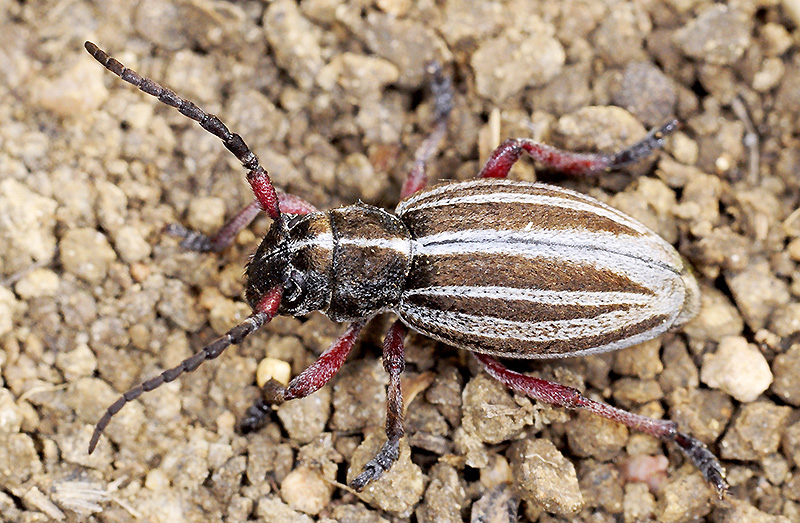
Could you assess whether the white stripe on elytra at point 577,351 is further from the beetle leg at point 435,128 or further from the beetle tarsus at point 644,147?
the beetle tarsus at point 644,147

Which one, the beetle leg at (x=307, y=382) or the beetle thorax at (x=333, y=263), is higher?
the beetle thorax at (x=333, y=263)

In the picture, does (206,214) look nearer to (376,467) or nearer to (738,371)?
(376,467)

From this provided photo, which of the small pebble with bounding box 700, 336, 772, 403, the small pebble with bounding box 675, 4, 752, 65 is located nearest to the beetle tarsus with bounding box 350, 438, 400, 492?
the small pebble with bounding box 700, 336, 772, 403

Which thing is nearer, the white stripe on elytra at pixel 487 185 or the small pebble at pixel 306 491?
the small pebble at pixel 306 491

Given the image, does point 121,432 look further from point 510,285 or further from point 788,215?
point 788,215

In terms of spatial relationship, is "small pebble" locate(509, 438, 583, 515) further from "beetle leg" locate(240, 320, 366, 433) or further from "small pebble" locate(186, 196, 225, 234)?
"small pebble" locate(186, 196, 225, 234)

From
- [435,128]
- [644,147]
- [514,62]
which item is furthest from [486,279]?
[514,62]

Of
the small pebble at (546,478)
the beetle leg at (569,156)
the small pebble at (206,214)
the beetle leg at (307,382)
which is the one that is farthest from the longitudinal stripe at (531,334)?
the small pebble at (206,214)

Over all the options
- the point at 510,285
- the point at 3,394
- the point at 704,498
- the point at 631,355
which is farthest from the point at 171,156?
the point at 704,498
